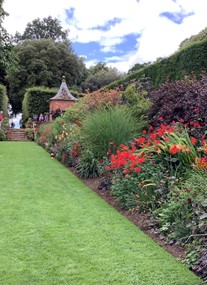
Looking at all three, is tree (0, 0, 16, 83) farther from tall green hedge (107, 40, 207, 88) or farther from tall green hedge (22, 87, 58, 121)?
tall green hedge (22, 87, 58, 121)

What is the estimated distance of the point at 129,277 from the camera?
2641 mm

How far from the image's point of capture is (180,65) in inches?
404

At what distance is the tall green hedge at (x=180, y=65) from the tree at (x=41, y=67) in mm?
19564

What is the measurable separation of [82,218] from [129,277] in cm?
151

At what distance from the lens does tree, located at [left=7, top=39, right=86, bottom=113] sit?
30.2 metres

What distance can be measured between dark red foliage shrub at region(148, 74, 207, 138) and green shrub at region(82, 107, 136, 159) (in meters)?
0.67

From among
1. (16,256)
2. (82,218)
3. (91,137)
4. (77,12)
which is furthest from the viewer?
(77,12)

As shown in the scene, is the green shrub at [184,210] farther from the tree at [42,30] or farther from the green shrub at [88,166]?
the tree at [42,30]

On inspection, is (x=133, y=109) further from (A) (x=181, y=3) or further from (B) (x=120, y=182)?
(B) (x=120, y=182)

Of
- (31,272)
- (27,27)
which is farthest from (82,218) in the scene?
(27,27)

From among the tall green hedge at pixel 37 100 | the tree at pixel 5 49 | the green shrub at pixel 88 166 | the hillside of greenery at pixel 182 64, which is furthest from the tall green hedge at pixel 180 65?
the tall green hedge at pixel 37 100

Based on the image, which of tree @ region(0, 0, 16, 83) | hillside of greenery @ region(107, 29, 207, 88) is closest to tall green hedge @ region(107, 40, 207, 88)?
hillside of greenery @ region(107, 29, 207, 88)

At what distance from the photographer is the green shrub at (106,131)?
6.50 metres

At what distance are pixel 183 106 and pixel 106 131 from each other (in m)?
1.51
